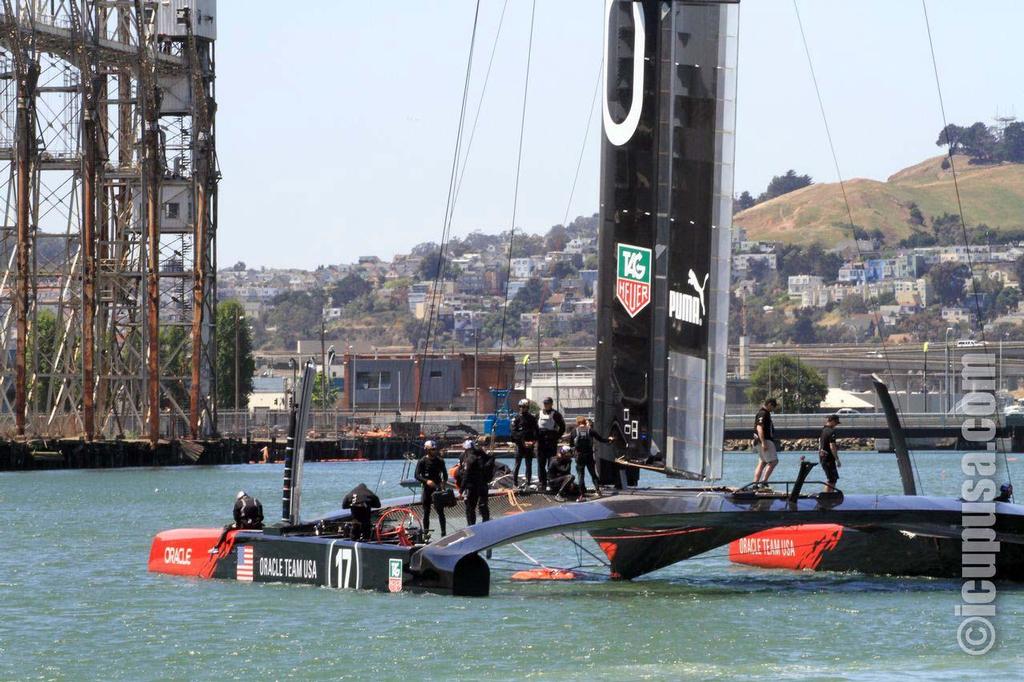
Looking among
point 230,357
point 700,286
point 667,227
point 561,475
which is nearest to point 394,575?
point 561,475

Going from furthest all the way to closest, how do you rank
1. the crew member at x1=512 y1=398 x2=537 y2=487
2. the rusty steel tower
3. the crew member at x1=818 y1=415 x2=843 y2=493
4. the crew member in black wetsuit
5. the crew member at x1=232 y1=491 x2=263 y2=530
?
the rusty steel tower, the crew member at x1=232 y1=491 x2=263 y2=530, the crew member at x1=512 y1=398 x2=537 y2=487, the crew member in black wetsuit, the crew member at x1=818 y1=415 x2=843 y2=493

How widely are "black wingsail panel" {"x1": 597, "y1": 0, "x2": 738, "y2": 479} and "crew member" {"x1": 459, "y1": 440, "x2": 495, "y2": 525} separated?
1.50 m

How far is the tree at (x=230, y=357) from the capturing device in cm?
11988

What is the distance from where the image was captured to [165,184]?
238 feet

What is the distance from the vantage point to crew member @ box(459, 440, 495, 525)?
68.6 ft

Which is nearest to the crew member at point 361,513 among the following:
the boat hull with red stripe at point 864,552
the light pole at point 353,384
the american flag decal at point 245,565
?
the american flag decal at point 245,565

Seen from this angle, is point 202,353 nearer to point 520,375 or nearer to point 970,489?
point 970,489

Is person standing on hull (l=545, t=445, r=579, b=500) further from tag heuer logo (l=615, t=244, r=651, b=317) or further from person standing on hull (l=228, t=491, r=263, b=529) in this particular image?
person standing on hull (l=228, t=491, r=263, b=529)

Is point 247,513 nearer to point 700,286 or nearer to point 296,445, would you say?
point 296,445

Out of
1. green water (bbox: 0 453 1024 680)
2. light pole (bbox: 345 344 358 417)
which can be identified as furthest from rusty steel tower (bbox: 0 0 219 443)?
light pole (bbox: 345 344 358 417)


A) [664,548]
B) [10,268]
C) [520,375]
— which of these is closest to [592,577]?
[664,548]

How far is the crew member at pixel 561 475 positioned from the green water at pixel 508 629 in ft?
3.88

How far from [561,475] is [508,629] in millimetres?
3525

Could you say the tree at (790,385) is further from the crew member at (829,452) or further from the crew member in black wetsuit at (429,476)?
the crew member in black wetsuit at (429,476)
